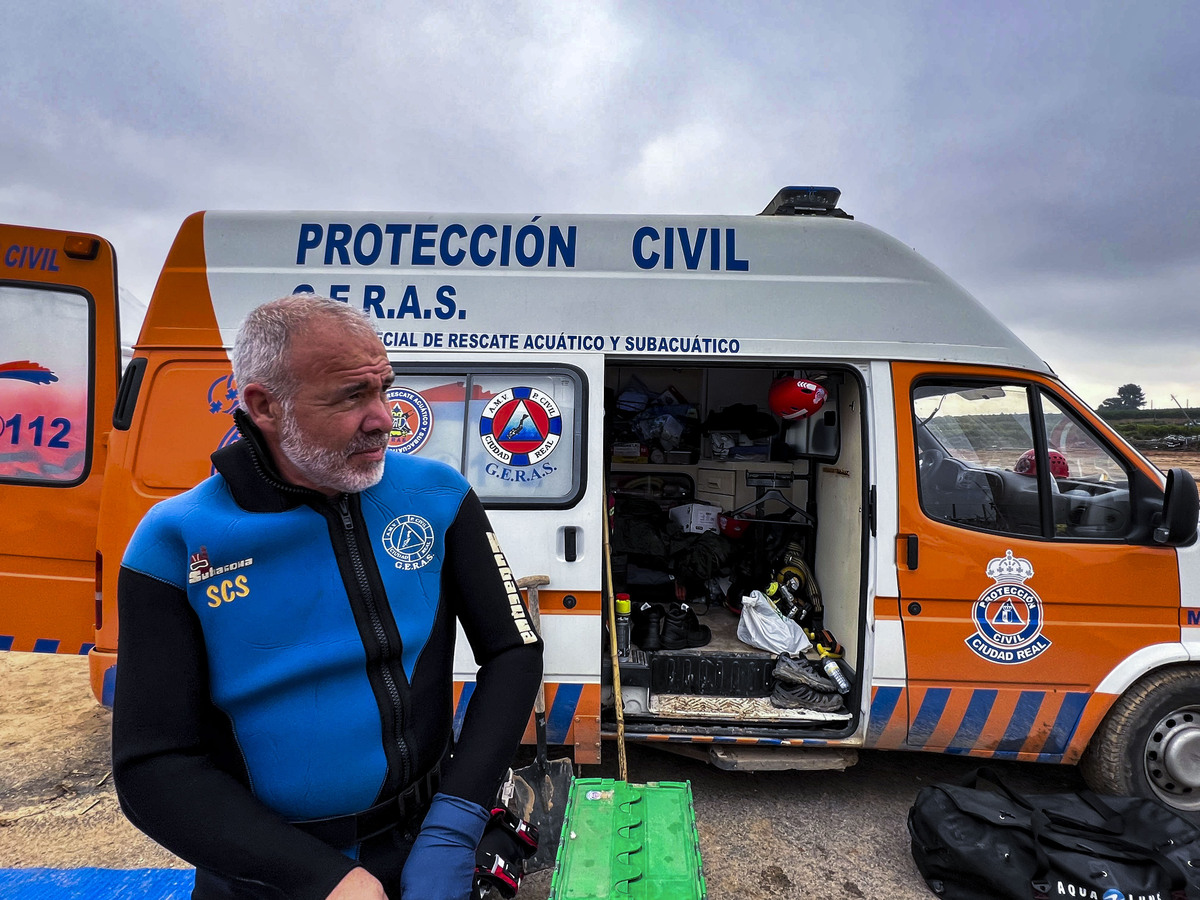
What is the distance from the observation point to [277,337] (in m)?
1.06

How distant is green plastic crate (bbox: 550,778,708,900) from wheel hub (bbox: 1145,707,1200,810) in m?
2.24

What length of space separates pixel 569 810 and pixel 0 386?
3.29m

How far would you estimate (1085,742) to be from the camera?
290 cm

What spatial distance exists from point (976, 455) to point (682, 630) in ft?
5.76

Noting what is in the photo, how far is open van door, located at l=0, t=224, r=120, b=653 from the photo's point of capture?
3.01m

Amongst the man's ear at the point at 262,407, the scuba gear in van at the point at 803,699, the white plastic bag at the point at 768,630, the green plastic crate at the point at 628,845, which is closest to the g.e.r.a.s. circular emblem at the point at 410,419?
the green plastic crate at the point at 628,845

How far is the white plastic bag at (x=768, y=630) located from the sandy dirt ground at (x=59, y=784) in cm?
161

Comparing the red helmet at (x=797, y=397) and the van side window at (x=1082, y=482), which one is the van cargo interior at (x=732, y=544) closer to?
the red helmet at (x=797, y=397)

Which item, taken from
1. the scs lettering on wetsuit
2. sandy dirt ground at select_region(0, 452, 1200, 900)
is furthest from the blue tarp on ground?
the scs lettering on wetsuit

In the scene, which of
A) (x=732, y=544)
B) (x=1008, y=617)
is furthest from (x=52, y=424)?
(x=1008, y=617)

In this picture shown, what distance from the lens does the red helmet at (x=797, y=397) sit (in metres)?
3.59

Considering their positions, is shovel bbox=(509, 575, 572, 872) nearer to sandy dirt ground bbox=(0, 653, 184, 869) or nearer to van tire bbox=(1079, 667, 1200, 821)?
sandy dirt ground bbox=(0, 653, 184, 869)

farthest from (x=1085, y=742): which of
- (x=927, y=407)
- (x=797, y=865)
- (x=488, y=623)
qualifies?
(x=488, y=623)

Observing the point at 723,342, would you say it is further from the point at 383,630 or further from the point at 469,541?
the point at 383,630
